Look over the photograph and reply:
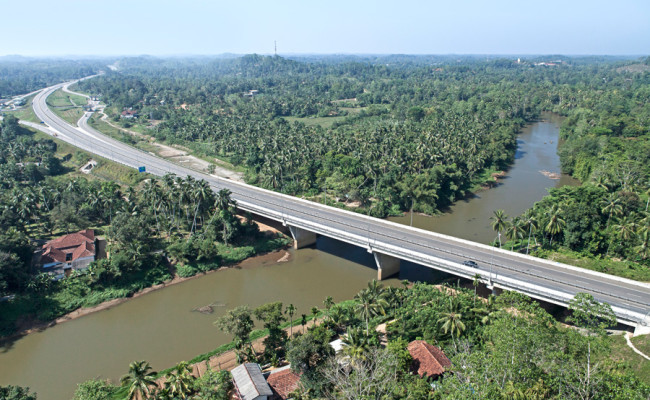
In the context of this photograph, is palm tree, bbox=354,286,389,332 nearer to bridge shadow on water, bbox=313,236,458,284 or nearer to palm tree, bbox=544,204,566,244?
bridge shadow on water, bbox=313,236,458,284

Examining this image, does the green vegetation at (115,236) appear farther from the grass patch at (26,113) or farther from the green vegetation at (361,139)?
the grass patch at (26,113)

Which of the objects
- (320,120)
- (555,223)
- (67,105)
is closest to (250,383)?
(555,223)

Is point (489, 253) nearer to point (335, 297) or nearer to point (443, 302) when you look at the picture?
point (443, 302)

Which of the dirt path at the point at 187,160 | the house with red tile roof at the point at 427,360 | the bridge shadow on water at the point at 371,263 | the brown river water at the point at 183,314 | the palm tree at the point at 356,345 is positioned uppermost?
the palm tree at the point at 356,345

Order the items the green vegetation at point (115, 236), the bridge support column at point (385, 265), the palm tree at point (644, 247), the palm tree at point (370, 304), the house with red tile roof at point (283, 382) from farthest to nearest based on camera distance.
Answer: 1. the bridge support column at point (385, 265)
2. the palm tree at point (644, 247)
3. the green vegetation at point (115, 236)
4. the palm tree at point (370, 304)
5. the house with red tile roof at point (283, 382)

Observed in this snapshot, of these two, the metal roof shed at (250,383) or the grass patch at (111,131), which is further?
the grass patch at (111,131)

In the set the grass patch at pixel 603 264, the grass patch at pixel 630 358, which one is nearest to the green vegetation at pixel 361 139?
the grass patch at pixel 603 264
